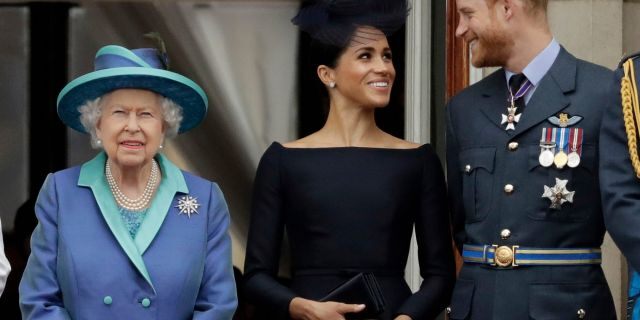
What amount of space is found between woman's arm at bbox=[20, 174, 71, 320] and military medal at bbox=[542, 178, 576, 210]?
5.47 ft

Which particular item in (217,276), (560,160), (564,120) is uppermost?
(564,120)

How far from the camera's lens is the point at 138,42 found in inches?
322

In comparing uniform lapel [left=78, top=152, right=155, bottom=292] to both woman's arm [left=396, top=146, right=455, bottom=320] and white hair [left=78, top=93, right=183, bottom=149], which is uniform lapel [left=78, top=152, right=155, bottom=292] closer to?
white hair [left=78, top=93, right=183, bottom=149]

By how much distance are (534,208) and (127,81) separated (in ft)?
4.75

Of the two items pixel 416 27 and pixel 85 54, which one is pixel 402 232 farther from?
pixel 85 54

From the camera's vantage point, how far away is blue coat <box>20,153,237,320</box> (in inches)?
217

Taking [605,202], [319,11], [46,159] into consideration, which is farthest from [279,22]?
[605,202]

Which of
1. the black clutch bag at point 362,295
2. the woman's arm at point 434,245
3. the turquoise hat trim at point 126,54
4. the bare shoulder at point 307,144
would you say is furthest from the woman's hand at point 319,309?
the turquoise hat trim at point 126,54

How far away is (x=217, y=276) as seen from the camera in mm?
5656

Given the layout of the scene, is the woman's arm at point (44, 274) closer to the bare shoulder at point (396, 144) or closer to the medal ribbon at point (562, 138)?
the bare shoulder at point (396, 144)

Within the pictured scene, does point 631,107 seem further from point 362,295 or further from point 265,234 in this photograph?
point 265,234

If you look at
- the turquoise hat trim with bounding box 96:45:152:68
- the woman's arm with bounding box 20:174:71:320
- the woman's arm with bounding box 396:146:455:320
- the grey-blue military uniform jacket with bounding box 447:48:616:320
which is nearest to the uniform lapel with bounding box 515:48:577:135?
the grey-blue military uniform jacket with bounding box 447:48:616:320

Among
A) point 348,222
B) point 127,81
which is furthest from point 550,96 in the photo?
point 127,81

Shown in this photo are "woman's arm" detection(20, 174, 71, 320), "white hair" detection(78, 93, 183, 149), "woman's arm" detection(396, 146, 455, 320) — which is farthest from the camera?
"woman's arm" detection(396, 146, 455, 320)
